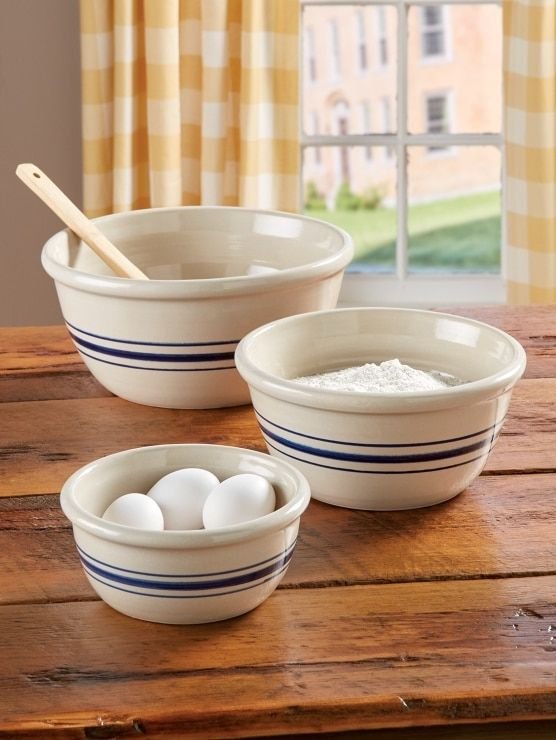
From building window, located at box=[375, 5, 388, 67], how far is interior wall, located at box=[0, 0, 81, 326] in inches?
136

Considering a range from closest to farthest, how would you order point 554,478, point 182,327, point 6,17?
point 554,478 < point 182,327 < point 6,17

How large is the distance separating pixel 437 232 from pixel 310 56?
1.14m

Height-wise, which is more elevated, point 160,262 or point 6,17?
point 6,17

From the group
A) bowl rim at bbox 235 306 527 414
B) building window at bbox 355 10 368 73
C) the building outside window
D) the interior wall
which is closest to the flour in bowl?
bowl rim at bbox 235 306 527 414

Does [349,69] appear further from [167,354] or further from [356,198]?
[167,354]

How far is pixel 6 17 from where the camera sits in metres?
2.56

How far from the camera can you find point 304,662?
0.71 meters

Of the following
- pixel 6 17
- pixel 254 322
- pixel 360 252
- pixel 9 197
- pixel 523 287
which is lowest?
pixel 360 252

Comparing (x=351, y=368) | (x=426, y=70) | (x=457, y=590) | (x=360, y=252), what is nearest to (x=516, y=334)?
(x=351, y=368)

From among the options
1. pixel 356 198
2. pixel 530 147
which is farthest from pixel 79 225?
pixel 356 198

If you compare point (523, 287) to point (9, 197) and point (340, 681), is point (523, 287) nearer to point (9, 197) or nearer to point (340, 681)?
point (9, 197)

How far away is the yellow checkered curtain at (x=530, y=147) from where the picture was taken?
2414mm

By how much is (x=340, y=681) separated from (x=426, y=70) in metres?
5.61

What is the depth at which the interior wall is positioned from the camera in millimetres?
2564
